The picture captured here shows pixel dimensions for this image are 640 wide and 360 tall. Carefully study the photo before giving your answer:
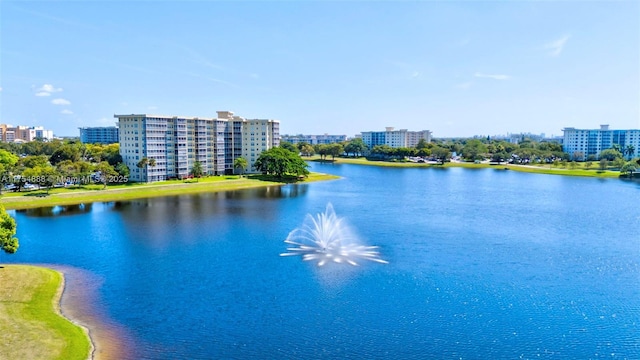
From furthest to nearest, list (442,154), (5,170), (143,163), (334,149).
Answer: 1. (334,149)
2. (442,154)
3. (143,163)
4. (5,170)

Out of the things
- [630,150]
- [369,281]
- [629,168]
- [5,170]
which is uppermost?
[630,150]

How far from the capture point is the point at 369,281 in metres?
30.3

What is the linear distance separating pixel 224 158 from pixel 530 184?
203ft

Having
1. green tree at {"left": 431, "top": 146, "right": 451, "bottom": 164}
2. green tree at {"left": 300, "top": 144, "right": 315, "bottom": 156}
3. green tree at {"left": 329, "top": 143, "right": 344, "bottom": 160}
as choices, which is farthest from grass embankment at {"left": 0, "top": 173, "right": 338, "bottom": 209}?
green tree at {"left": 300, "top": 144, "right": 315, "bottom": 156}

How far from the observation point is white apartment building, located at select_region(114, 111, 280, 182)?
8075cm

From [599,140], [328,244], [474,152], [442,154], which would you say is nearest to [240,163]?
[328,244]

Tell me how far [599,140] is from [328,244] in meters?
150

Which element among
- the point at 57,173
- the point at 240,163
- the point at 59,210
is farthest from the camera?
the point at 240,163

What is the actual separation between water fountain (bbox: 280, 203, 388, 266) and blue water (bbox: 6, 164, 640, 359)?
1.38m

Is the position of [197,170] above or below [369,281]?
above

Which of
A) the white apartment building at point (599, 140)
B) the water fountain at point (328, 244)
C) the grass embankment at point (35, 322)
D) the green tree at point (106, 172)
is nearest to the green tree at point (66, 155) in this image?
the green tree at point (106, 172)

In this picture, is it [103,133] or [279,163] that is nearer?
[279,163]

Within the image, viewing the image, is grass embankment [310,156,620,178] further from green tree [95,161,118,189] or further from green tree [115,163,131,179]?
green tree [95,161,118,189]

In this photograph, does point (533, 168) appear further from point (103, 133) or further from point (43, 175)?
point (103, 133)
